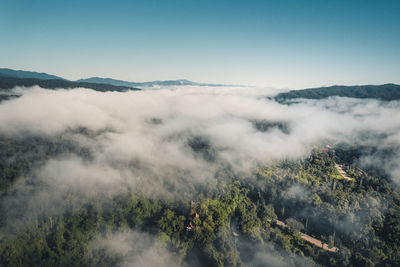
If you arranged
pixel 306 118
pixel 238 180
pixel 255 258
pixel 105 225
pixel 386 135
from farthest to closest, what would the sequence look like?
pixel 306 118 → pixel 386 135 → pixel 238 180 → pixel 105 225 → pixel 255 258

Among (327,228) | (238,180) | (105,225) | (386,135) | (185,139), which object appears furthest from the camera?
(386,135)

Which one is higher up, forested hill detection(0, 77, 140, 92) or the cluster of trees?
forested hill detection(0, 77, 140, 92)

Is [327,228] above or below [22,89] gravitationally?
below

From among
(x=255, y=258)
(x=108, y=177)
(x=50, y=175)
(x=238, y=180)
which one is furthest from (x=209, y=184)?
(x=50, y=175)

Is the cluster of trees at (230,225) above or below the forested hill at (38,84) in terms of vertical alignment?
below

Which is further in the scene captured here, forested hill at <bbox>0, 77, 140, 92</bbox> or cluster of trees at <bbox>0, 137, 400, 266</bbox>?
forested hill at <bbox>0, 77, 140, 92</bbox>

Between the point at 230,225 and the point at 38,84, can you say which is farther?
the point at 38,84

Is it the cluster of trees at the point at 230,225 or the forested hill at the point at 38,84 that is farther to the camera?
the forested hill at the point at 38,84

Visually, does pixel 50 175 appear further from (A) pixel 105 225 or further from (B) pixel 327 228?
(B) pixel 327 228
